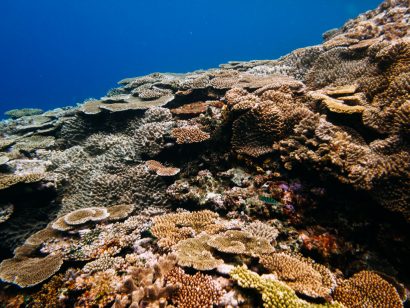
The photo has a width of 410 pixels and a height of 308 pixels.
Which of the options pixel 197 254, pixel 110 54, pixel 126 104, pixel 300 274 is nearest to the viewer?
pixel 300 274

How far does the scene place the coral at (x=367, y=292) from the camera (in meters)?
3.46

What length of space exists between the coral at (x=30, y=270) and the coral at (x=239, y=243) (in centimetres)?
279

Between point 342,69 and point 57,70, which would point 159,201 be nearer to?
point 342,69

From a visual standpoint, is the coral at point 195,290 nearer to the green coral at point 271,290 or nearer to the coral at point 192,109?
the green coral at point 271,290

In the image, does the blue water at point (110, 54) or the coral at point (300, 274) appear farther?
the blue water at point (110, 54)

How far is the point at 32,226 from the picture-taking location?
650 centimetres

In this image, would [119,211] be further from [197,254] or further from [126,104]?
[126,104]

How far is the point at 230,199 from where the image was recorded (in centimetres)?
504

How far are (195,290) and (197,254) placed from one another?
1.75 feet

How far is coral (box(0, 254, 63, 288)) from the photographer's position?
4203 mm

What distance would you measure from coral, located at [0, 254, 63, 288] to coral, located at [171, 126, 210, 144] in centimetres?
350

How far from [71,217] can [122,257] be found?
1.64 metres

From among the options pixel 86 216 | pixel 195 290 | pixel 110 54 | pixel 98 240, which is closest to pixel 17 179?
pixel 86 216

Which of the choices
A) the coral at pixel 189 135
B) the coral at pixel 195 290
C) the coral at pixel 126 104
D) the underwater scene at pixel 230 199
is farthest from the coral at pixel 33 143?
the coral at pixel 195 290
